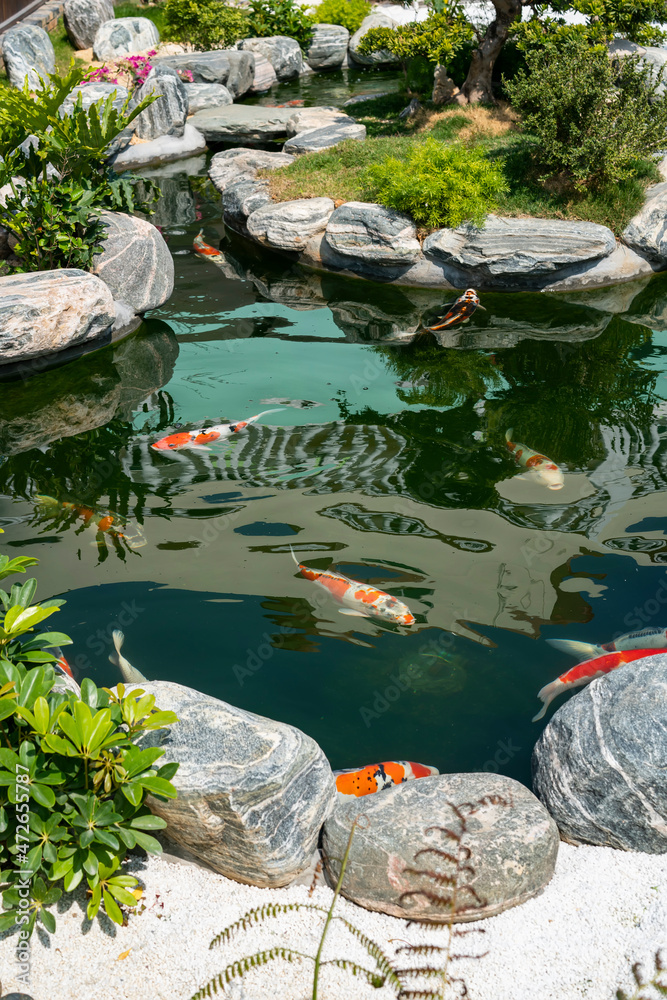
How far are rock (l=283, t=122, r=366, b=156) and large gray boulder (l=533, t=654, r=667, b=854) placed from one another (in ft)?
35.9

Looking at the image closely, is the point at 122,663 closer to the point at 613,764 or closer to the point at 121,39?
the point at 613,764

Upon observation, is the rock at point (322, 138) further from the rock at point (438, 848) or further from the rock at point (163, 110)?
the rock at point (438, 848)

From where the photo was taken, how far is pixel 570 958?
3.05 meters

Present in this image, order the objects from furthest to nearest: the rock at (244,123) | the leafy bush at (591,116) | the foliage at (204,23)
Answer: the foliage at (204,23), the rock at (244,123), the leafy bush at (591,116)

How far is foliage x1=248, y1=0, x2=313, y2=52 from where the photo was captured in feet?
67.4

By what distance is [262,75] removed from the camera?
19391 millimetres

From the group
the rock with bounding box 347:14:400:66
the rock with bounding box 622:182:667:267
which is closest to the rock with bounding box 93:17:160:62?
the rock with bounding box 347:14:400:66

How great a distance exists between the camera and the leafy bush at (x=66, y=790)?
2891 millimetres

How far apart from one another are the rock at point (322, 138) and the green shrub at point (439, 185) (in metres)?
2.91

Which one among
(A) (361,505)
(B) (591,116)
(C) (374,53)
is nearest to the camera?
(A) (361,505)

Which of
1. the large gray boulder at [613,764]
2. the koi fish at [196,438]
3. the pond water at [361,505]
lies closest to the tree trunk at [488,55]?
the pond water at [361,505]

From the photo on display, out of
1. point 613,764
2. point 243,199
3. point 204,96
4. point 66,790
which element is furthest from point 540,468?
point 204,96

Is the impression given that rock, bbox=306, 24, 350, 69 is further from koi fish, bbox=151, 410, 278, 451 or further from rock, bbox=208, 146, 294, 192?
koi fish, bbox=151, 410, 278, 451

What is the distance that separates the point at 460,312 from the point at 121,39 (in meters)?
15.9
